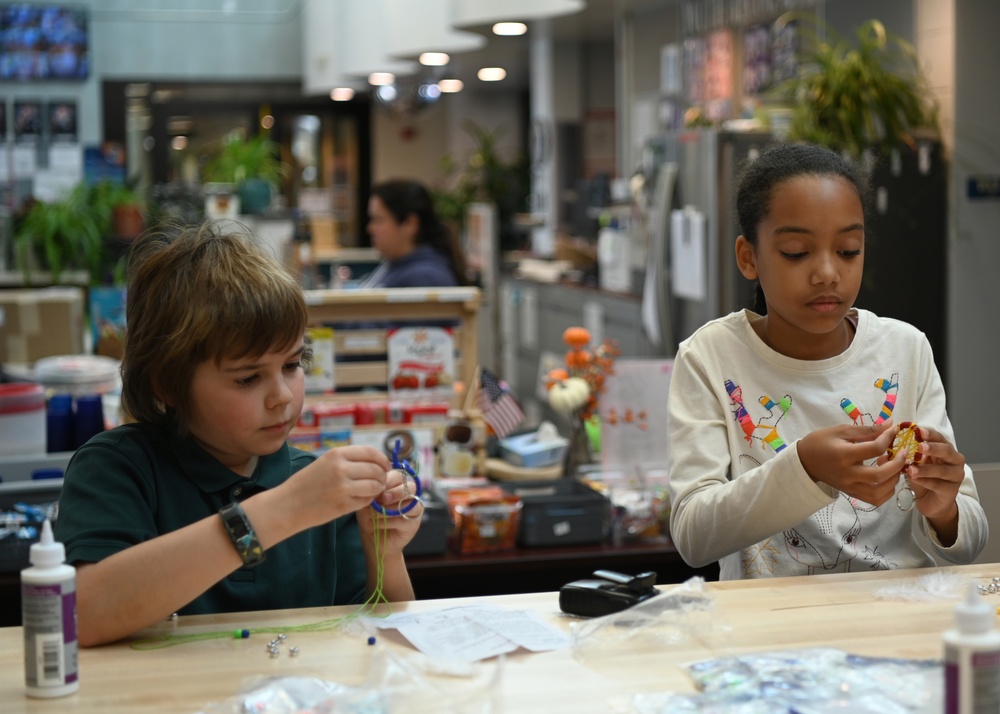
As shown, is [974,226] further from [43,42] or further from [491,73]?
[43,42]

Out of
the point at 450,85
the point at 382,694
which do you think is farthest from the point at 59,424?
the point at 450,85

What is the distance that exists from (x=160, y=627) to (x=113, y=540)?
122 mm

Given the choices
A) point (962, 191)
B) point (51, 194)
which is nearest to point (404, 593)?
point (962, 191)

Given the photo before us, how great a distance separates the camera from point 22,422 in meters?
2.87

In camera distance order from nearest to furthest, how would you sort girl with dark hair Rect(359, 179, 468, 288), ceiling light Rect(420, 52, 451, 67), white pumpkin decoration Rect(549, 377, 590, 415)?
white pumpkin decoration Rect(549, 377, 590, 415) < girl with dark hair Rect(359, 179, 468, 288) < ceiling light Rect(420, 52, 451, 67)

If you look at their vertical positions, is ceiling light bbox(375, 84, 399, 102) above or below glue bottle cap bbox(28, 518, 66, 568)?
above

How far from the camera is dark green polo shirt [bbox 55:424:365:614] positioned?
4.82 ft

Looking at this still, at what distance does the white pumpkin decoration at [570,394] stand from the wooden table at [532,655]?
1588mm

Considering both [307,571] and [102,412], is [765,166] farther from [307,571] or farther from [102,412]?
[102,412]

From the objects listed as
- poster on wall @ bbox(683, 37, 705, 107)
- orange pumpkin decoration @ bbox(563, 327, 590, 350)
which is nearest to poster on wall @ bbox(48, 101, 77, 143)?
poster on wall @ bbox(683, 37, 705, 107)

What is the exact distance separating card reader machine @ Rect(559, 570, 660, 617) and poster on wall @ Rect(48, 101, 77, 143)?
33.6 ft

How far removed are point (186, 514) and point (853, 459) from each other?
890 millimetres

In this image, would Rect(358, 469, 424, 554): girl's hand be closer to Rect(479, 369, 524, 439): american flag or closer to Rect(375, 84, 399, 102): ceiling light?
Rect(479, 369, 524, 439): american flag

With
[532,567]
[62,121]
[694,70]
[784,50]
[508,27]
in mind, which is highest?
[62,121]
